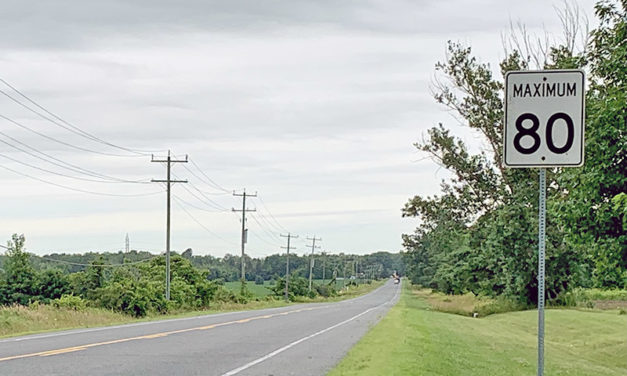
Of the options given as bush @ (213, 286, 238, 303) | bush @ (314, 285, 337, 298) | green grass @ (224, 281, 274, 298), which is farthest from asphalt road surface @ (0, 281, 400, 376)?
bush @ (314, 285, 337, 298)

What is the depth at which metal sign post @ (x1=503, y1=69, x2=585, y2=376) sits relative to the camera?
796cm

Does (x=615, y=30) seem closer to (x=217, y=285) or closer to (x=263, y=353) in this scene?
(x=263, y=353)

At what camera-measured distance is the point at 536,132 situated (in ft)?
26.5

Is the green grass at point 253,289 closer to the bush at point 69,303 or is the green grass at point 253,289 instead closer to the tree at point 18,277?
the tree at point 18,277

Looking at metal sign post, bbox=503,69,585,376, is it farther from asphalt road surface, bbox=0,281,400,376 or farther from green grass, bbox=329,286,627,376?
asphalt road surface, bbox=0,281,400,376

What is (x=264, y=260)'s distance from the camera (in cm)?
16962

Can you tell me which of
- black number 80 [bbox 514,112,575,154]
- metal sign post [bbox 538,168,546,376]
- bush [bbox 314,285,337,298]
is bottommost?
bush [bbox 314,285,337,298]

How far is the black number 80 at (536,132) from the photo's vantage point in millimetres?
7988

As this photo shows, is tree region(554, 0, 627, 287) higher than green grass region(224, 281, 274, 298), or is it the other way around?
tree region(554, 0, 627, 287)

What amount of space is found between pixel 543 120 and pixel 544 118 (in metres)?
0.02

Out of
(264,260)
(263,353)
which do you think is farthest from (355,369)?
(264,260)

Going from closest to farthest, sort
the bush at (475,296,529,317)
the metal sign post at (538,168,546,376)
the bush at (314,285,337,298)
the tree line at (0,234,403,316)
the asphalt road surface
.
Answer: the metal sign post at (538,168,546,376)
the asphalt road surface
the tree line at (0,234,403,316)
the bush at (475,296,529,317)
the bush at (314,285,337,298)

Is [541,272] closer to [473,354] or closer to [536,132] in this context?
[536,132]

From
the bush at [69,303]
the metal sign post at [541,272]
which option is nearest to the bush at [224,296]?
the bush at [69,303]
